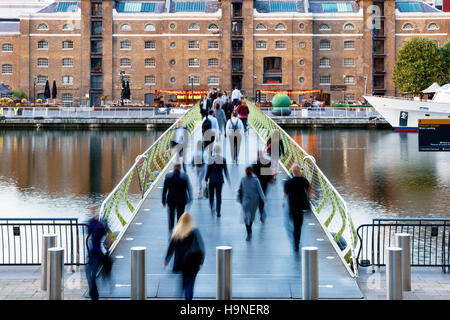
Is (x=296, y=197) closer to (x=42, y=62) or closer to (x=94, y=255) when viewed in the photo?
(x=94, y=255)

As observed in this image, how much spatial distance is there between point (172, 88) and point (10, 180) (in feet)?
155

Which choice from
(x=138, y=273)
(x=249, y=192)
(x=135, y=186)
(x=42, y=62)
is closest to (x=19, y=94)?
(x=42, y=62)

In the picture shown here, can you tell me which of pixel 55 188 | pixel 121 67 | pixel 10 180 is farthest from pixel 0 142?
pixel 121 67

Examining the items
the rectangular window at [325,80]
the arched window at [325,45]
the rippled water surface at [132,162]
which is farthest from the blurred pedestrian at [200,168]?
the arched window at [325,45]

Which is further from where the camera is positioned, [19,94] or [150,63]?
[150,63]

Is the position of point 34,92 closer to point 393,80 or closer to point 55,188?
point 393,80

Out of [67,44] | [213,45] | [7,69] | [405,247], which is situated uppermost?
[67,44]

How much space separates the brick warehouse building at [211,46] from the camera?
8444cm

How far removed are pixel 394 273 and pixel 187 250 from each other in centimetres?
314

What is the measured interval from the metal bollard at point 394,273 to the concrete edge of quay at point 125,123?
56645 mm

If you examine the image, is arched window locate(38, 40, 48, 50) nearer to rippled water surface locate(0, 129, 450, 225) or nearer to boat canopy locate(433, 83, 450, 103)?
rippled water surface locate(0, 129, 450, 225)

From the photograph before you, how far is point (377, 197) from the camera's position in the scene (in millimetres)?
33094

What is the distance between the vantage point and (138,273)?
10688 millimetres

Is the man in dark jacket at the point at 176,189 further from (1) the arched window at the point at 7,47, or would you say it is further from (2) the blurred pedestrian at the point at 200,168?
(1) the arched window at the point at 7,47
